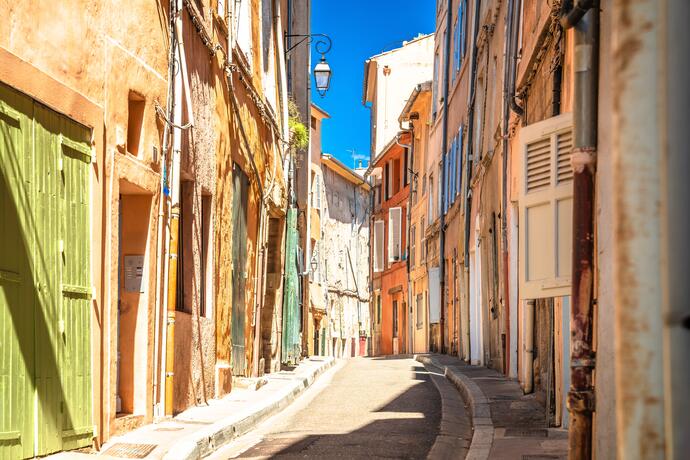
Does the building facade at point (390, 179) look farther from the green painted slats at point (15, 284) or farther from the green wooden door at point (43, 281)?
the green painted slats at point (15, 284)

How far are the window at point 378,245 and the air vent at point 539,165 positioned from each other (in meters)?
36.1

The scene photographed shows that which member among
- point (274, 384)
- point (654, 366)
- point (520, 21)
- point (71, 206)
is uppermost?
point (520, 21)

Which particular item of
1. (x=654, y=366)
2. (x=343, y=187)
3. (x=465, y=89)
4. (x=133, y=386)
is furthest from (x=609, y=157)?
(x=343, y=187)

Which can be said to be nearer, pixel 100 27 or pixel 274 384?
pixel 100 27

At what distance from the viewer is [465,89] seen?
79.9 ft

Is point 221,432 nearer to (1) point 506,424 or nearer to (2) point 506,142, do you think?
(1) point 506,424

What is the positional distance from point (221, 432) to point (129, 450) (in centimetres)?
139

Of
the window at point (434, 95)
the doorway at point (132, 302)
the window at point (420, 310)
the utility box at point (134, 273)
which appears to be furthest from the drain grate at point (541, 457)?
the window at point (420, 310)

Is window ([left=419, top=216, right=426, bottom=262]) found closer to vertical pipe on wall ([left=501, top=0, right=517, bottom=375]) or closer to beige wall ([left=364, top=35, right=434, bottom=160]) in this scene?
beige wall ([left=364, top=35, right=434, bottom=160])

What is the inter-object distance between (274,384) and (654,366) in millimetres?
13462

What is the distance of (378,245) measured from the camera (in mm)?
44375

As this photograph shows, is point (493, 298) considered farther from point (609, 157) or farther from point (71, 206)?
point (609, 157)

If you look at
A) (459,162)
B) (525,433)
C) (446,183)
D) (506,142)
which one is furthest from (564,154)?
(446,183)

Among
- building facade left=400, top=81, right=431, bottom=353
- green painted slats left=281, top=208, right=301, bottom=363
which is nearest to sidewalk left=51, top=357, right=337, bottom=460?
green painted slats left=281, top=208, right=301, bottom=363
